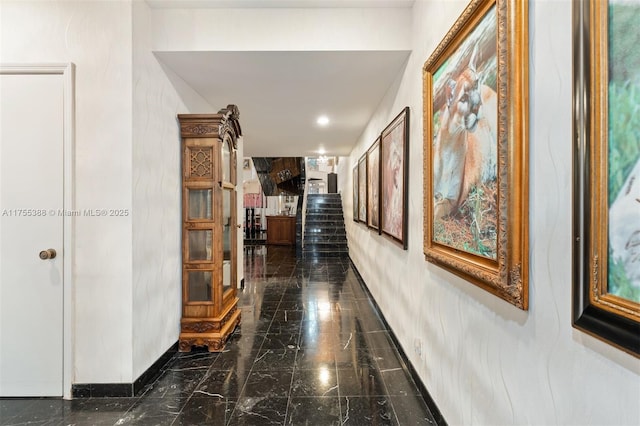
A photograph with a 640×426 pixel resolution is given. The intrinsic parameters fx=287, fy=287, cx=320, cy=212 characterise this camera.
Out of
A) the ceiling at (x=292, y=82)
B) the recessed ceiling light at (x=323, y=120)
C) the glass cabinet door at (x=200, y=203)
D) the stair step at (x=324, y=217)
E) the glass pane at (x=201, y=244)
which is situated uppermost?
the recessed ceiling light at (x=323, y=120)

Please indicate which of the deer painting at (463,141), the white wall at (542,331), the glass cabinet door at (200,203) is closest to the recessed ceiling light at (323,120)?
the glass cabinet door at (200,203)

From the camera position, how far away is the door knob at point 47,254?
1.89 meters

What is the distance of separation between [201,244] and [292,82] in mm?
1700

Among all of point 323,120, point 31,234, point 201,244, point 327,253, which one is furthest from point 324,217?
point 31,234

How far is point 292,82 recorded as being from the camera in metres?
2.62

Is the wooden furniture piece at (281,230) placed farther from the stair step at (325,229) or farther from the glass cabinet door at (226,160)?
the glass cabinet door at (226,160)

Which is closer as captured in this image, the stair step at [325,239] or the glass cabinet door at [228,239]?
the glass cabinet door at [228,239]

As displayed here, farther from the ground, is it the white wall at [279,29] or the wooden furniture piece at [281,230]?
the white wall at [279,29]

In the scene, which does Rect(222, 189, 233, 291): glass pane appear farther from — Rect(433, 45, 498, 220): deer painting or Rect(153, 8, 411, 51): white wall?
Rect(433, 45, 498, 220): deer painting

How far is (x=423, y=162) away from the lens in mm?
1816

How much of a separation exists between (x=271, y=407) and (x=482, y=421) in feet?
3.97

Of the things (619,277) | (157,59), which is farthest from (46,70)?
(619,277)

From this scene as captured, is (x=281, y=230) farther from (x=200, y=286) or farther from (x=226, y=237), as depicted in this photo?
(x=200, y=286)

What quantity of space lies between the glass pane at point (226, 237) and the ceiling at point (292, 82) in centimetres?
103
